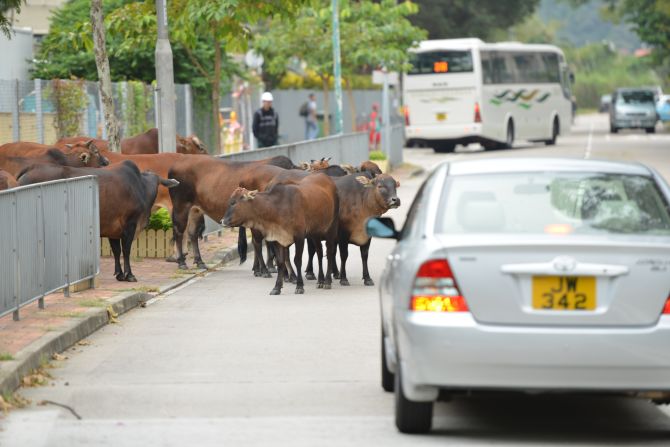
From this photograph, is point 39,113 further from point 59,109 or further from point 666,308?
point 666,308

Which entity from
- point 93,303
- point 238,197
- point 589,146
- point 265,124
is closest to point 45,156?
point 238,197

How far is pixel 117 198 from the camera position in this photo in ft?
53.8

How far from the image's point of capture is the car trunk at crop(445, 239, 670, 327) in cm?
790

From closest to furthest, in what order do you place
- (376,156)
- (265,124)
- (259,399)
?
1. (259,399)
2. (265,124)
3. (376,156)

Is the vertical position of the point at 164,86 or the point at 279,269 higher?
the point at 164,86

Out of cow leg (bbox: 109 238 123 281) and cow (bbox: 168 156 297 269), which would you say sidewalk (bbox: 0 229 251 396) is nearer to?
cow leg (bbox: 109 238 123 281)

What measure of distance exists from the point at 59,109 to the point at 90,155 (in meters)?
9.34

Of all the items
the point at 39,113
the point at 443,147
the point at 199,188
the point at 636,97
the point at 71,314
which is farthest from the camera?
the point at 636,97

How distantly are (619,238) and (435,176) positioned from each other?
53.5 inches

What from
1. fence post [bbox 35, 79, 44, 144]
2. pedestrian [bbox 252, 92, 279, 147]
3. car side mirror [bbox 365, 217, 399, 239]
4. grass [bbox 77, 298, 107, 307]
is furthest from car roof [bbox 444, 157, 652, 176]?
pedestrian [bbox 252, 92, 279, 147]

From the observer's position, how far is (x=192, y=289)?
55.8ft

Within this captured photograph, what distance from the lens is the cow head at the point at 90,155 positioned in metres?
19.1

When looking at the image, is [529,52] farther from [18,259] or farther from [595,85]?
[595,85]

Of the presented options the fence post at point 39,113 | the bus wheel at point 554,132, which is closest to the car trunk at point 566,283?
the fence post at point 39,113
